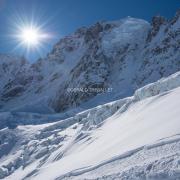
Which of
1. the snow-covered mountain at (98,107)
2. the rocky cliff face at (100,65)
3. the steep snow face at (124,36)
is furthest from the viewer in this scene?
the steep snow face at (124,36)

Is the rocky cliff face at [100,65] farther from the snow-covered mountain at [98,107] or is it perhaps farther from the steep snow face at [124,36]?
the snow-covered mountain at [98,107]

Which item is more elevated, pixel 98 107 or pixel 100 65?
pixel 100 65

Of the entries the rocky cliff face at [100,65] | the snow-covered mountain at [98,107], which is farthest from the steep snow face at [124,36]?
the snow-covered mountain at [98,107]

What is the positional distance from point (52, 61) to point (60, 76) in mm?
15123

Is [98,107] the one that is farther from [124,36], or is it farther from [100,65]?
[124,36]

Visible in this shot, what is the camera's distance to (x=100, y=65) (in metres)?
84.7

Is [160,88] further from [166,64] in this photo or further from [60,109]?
[60,109]

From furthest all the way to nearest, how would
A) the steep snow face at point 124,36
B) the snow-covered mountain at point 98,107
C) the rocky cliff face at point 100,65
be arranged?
the steep snow face at point 124,36 < the rocky cliff face at point 100,65 < the snow-covered mountain at point 98,107

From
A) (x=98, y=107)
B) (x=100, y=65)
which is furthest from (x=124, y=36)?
(x=98, y=107)

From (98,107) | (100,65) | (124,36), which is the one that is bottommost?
(98,107)

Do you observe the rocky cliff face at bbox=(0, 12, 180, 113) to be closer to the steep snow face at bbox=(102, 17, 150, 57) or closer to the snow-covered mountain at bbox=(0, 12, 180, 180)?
the steep snow face at bbox=(102, 17, 150, 57)

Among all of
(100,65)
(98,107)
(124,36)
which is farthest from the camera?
(124,36)

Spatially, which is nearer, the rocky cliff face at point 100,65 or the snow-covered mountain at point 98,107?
the snow-covered mountain at point 98,107

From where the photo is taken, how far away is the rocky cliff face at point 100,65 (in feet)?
233
